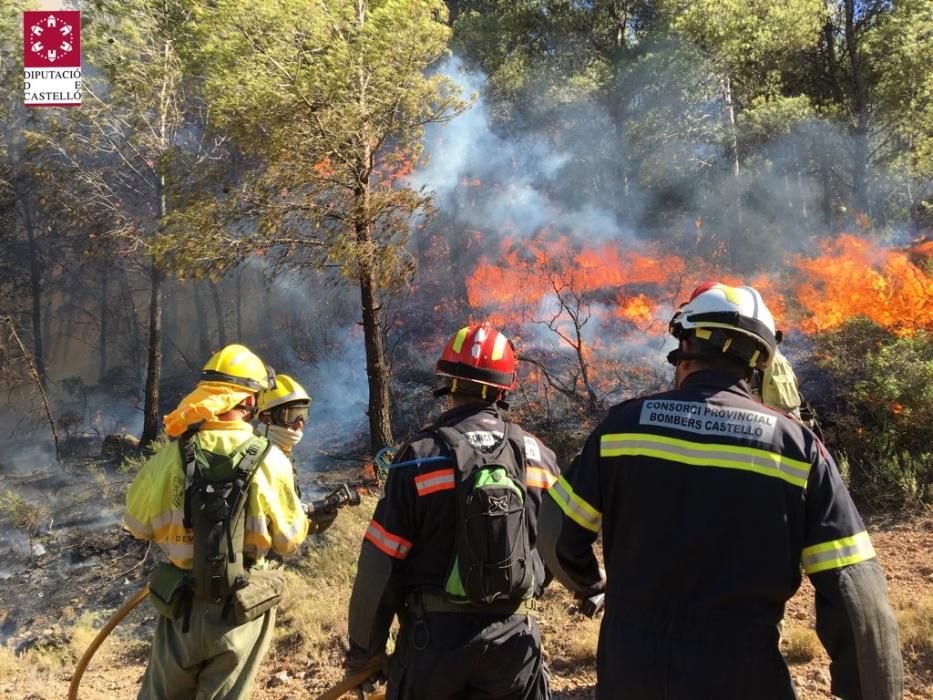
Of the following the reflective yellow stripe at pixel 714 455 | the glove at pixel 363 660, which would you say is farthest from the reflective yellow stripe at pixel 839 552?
the glove at pixel 363 660

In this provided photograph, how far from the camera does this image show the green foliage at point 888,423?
7.00 m

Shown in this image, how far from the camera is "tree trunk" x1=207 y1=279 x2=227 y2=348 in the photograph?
22.4 m

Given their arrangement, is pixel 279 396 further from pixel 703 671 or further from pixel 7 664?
pixel 7 664

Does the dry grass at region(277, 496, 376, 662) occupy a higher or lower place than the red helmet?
lower

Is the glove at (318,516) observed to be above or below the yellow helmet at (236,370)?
below

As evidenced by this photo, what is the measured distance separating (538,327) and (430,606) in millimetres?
12965

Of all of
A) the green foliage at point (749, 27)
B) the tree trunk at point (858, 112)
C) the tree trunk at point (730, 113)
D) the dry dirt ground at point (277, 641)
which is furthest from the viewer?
the tree trunk at point (730, 113)

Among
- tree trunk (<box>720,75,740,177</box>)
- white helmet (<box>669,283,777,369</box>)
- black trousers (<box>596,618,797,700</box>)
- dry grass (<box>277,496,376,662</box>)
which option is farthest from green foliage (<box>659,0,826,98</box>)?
black trousers (<box>596,618,797,700</box>)

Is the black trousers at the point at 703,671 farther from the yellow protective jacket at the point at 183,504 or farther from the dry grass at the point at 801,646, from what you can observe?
the dry grass at the point at 801,646

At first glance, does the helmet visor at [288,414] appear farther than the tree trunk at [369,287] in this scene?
No

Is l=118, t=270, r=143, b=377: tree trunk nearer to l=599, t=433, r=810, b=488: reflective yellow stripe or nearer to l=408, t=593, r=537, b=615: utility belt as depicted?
l=408, t=593, r=537, b=615: utility belt

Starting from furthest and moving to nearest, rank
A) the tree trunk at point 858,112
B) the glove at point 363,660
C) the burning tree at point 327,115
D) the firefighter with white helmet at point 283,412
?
1. the tree trunk at point 858,112
2. the burning tree at point 327,115
3. the firefighter with white helmet at point 283,412
4. the glove at point 363,660

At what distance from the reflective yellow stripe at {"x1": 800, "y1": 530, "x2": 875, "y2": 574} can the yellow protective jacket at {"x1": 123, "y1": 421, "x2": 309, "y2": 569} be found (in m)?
2.12

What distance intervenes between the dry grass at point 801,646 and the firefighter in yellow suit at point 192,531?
297 cm
